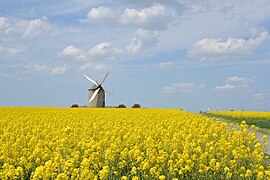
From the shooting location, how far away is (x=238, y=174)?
998 centimetres

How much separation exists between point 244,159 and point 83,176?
5112 millimetres

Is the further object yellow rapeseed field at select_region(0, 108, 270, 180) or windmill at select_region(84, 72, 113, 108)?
windmill at select_region(84, 72, 113, 108)

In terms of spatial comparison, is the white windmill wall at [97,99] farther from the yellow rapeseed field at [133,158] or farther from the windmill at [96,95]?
the yellow rapeseed field at [133,158]

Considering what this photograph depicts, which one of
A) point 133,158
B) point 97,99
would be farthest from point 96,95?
point 133,158

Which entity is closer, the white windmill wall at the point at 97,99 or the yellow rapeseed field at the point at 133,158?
the yellow rapeseed field at the point at 133,158

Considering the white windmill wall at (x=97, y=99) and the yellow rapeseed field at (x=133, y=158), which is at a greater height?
the white windmill wall at (x=97, y=99)

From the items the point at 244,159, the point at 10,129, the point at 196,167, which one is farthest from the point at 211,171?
the point at 10,129

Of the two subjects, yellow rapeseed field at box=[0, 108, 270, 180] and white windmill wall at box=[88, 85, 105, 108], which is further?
white windmill wall at box=[88, 85, 105, 108]

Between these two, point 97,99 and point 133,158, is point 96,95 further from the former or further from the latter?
point 133,158

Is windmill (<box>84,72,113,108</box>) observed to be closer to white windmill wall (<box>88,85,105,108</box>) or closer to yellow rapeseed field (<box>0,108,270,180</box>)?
white windmill wall (<box>88,85,105,108</box>)

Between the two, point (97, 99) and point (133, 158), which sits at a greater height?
point (97, 99)

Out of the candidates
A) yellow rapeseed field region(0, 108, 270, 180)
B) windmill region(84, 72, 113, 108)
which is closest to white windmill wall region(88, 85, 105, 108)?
windmill region(84, 72, 113, 108)

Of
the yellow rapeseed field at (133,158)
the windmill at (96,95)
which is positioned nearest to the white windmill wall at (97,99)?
the windmill at (96,95)

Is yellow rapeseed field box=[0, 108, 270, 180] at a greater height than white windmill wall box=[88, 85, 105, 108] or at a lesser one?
lesser
